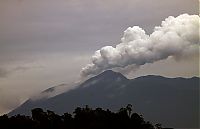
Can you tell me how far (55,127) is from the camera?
27047 mm

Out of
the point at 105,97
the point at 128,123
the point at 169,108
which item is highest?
the point at 105,97

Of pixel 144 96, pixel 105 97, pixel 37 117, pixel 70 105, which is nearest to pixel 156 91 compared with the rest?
pixel 144 96

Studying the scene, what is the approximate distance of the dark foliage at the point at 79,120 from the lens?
26453 millimetres

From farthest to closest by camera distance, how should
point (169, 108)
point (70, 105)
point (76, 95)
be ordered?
point (76, 95) → point (70, 105) → point (169, 108)

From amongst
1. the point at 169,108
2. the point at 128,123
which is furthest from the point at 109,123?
the point at 169,108

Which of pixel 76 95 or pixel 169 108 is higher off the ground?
pixel 76 95

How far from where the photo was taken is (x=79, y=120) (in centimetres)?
2728

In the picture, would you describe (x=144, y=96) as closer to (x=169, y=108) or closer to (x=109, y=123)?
(x=169, y=108)

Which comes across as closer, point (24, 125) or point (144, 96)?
point (24, 125)

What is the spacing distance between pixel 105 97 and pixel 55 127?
158 meters

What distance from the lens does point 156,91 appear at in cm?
19988

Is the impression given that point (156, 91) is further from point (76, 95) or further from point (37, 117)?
point (37, 117)

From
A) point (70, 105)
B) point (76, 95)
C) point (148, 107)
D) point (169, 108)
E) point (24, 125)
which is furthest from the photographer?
point (76, 95)

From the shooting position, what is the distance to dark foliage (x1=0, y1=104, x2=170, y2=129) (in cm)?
2645
